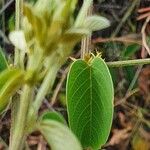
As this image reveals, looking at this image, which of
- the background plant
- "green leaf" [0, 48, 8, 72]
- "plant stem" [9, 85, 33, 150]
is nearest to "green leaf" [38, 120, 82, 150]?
"plant stem" [9, 85, 33, 150]

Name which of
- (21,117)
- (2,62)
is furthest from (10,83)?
(2,62)

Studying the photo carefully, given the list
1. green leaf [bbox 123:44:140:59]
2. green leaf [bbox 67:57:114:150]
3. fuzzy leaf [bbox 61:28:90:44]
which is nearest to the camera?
fuzzy leaf [bbox 61:28:90:44]

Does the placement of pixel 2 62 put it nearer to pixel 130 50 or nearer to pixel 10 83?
pixel 10 83

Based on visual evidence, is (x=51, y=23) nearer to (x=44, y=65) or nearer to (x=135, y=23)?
(x=44, y=65)

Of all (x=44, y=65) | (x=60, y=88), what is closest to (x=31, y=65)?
(x=44, y=65)

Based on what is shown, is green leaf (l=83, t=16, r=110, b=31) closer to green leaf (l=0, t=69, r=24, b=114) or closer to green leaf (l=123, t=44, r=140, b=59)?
green leaf (l=0, t=69, r=24, b=114)

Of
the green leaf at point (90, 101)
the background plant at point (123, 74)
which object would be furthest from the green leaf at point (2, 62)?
A: the background plant at point (123, 74)
